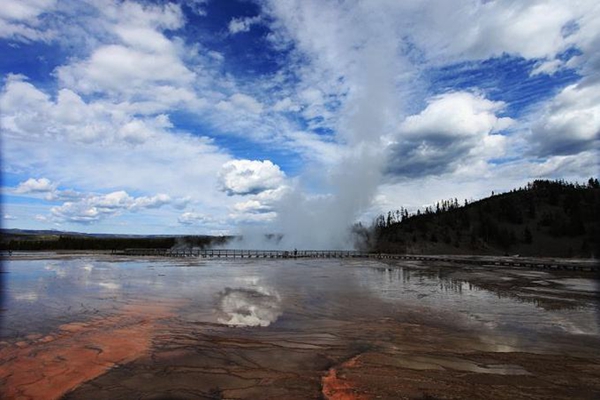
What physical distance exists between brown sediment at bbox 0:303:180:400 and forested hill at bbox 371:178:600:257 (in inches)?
3401

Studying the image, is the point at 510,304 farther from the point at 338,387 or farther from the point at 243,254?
the point at 243,254

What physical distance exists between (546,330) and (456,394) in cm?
819

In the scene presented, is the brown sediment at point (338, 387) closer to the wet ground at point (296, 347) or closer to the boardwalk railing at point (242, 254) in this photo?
the wet ground at point (296, 347)

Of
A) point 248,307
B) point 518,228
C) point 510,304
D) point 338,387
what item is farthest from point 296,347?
point 518,228

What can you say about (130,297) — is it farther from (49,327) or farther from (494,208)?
(494,208)

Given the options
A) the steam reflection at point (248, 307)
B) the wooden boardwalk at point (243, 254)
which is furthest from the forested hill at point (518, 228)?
the steam reflection at point (248, 307)

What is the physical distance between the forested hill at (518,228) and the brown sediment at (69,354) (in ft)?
283

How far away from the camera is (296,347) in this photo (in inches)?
454

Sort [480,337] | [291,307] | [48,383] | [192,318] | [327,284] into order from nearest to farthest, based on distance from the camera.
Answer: [48,383]
[480,337]
[192,318]
[291,307]
[327,284]

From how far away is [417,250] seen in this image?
10638 cm

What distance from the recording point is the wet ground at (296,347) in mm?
8422

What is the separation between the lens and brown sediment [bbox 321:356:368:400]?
7941mm

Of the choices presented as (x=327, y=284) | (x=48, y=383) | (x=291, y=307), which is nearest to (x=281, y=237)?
(x=327, y=284)

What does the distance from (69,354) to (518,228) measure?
4657 inches
